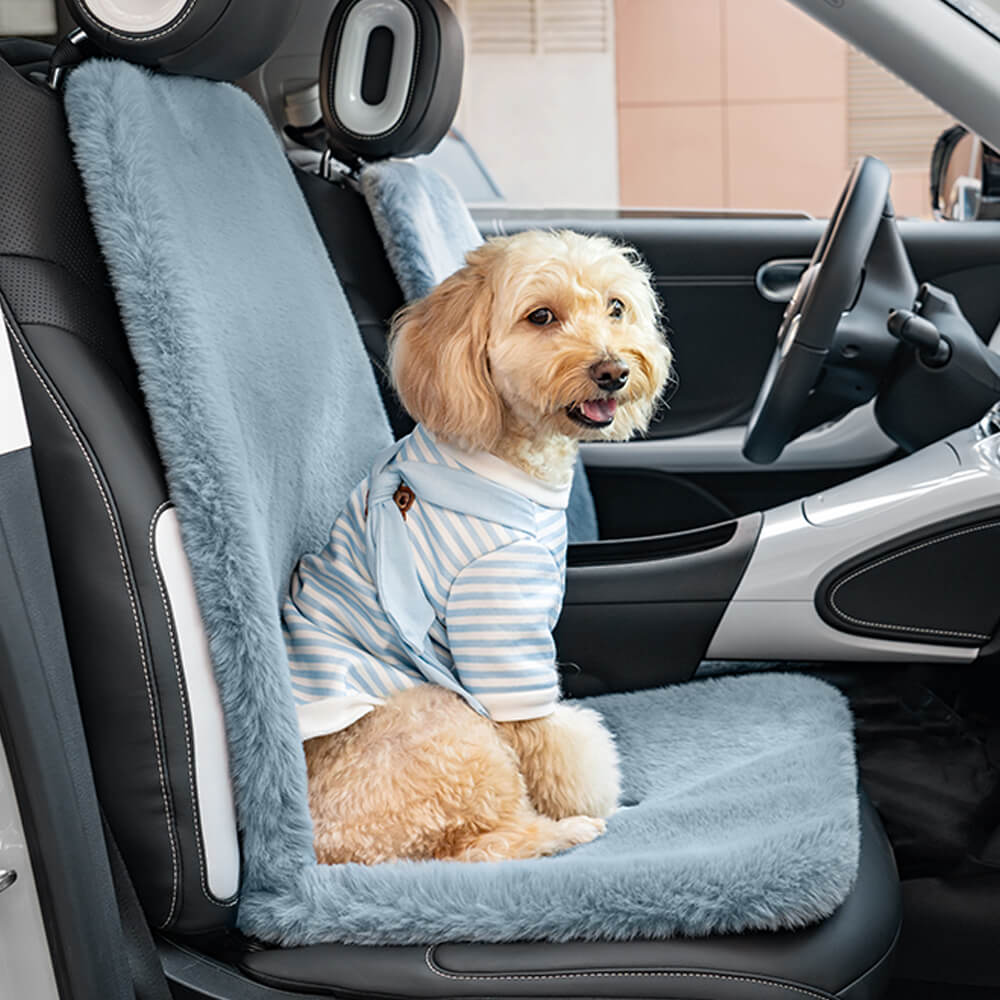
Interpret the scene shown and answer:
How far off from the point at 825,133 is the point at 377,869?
5763 mm

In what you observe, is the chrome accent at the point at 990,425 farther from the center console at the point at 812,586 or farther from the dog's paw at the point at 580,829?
the dog's paw at the point at 580,829

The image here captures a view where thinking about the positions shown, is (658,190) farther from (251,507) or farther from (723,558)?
(251,507)

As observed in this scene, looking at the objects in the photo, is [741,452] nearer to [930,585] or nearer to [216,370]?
[930,585]

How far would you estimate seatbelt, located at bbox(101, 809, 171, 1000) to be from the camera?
1046 millimetres

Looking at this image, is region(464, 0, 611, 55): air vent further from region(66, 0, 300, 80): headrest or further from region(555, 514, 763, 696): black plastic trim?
region(66, 0, 300, 80): headrest

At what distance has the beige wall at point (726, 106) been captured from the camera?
6094mm

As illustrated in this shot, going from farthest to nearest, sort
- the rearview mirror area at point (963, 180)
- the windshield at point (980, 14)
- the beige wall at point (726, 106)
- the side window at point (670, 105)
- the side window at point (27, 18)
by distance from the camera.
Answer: the beige wall at point (726, 106) → the side window at point (670, 105) → the rearview mirror area at point (963, 180) → the side window at point (27, 18) → the windshield at point (980, 14)

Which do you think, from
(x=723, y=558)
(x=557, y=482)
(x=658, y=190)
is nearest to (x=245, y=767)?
(x=557, y=482)

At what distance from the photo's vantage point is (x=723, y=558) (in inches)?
63.3

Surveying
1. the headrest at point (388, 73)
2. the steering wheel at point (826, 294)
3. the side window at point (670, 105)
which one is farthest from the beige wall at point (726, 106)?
the steering wheel at point (826, 294)

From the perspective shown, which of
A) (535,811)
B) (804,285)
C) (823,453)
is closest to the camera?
(535,811)

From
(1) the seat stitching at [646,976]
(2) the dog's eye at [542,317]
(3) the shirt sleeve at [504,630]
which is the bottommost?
(1) the seat stitching at [646,976]

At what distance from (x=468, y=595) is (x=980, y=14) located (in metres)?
0.72

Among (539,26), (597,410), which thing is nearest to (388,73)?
(597,410)
